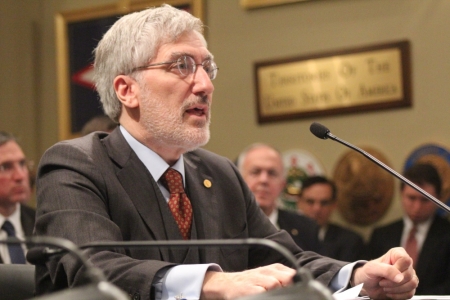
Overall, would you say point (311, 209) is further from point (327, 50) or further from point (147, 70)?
point (147, 70)

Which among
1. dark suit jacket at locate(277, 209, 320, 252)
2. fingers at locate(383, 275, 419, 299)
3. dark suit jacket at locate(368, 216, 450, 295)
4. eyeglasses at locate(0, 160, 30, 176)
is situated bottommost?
dark suit jacket at locate(368, 216, 450, 295)

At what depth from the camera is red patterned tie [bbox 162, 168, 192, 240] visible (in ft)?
8.44

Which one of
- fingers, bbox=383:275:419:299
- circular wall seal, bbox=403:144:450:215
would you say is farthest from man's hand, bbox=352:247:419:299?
circular wall seal, bbox=403:144:450:215

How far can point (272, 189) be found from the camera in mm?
5480

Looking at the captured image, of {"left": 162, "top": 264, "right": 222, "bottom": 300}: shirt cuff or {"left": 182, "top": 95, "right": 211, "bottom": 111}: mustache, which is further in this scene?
{"left": 182, "top": 95, "right": 211, "bottom": 111}: mustache

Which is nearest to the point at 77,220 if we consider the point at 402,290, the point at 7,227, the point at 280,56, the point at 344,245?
the point at 402,290

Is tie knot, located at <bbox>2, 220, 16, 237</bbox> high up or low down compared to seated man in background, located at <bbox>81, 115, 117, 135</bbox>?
down

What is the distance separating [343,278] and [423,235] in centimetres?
349

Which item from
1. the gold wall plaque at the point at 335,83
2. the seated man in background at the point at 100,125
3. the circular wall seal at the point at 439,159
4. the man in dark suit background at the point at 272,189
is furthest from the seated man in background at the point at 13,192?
the circular wall seal at the point at 439,159

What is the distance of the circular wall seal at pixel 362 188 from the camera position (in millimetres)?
6102

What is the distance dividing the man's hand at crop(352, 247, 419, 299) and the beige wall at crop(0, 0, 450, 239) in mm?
3781

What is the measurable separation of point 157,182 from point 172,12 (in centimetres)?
60

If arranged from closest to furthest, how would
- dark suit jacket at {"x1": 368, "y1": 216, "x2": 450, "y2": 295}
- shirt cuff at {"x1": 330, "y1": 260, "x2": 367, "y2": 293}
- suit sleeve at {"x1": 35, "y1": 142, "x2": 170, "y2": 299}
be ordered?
suit sleeve at {"x1": 35, "y1": 142, "x2": 170, "y2": 299}, shirt cuff at {"x1": 330, "y1": 260, "x2": 367, "y2": 293}, dark suit jacket at {"x1": 368, "y1": 216, "x2": 450, "y2": 295}

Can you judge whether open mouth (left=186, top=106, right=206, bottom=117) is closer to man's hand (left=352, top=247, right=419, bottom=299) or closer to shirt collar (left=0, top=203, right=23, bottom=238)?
man's hand (left=352, top=247, right=419, bottom=299)
